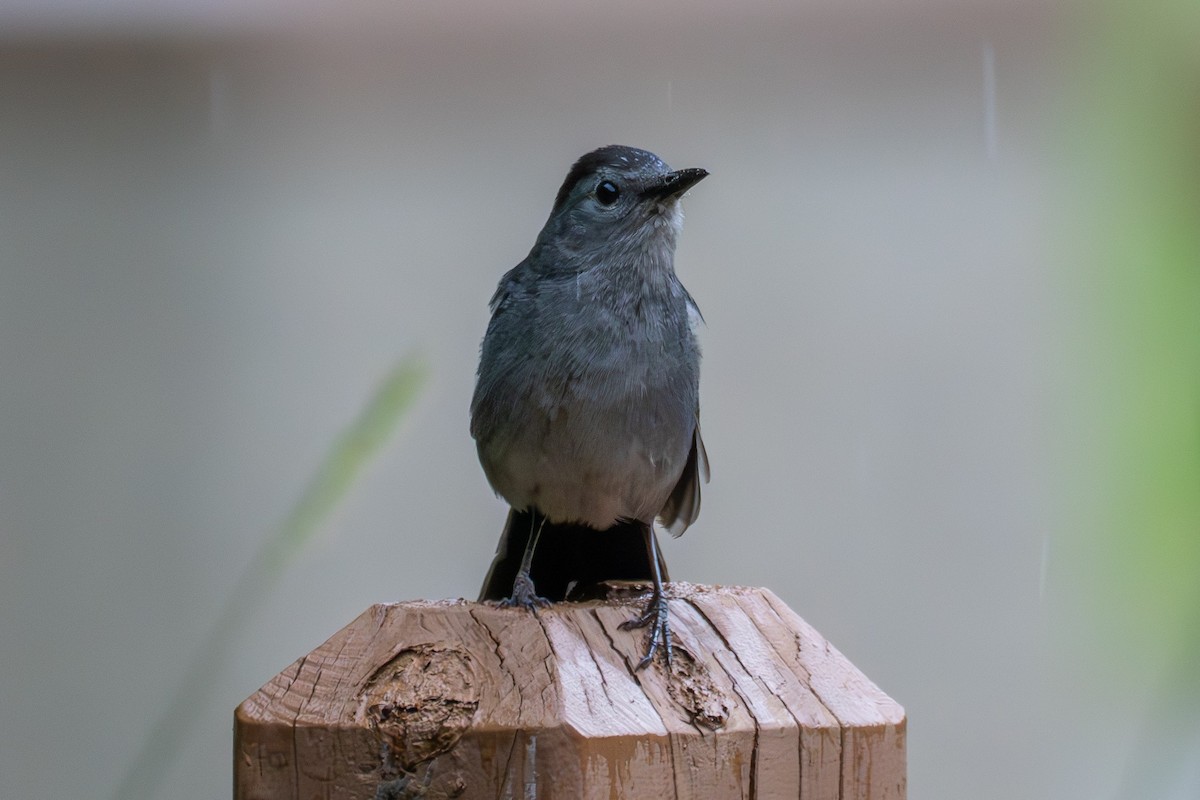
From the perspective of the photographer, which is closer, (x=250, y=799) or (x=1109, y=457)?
(x=250, y=799)

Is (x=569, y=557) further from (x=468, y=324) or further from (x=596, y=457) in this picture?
(x=468, y=324)

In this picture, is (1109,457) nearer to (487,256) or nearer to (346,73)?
(487,256)

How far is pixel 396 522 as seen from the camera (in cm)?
274

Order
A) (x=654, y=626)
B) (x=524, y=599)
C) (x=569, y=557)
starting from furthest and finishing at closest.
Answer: (x=569, y=557)
(x=524, y=599)
(x=654, y=626)

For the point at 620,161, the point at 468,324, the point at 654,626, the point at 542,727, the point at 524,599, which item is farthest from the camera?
the point at 468,324

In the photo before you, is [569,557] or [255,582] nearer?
[569,557]

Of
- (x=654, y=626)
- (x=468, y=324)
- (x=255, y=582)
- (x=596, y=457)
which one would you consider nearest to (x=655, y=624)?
(x=654, y=626)

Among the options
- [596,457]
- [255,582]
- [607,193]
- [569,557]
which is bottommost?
[255,582]

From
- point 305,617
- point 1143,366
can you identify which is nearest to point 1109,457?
point 1143,366

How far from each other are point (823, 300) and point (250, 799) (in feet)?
6.47

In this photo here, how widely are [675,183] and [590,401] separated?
474mm

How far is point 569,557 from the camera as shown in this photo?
2.20 meters

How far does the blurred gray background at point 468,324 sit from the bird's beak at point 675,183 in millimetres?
632

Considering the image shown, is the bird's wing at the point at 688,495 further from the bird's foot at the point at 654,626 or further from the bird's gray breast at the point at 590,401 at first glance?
the bird's foot at the point at 654,626
